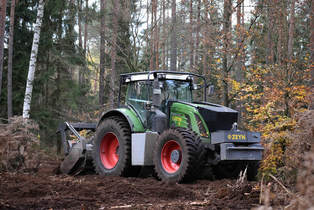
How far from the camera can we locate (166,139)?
29.2 feet

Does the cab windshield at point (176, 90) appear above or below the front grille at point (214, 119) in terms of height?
above

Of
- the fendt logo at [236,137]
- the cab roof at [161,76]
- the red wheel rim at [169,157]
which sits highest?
the cab roof at [161,76]

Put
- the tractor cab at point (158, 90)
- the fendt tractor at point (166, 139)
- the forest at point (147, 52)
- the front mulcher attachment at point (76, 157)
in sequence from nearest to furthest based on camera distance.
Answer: the fendt tractor at point (166, 139), the tractor cab at point (158, 90), the front mulcher attachment at point (76, 157), the forest at point (147, 52)

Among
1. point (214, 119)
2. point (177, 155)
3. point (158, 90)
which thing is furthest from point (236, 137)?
point (158, 90)

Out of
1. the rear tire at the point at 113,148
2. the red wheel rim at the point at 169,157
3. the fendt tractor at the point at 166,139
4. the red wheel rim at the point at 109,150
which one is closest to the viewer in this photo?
the fendt tractor at the point at 166,139

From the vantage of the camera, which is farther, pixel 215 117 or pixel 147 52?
pixel 147 52

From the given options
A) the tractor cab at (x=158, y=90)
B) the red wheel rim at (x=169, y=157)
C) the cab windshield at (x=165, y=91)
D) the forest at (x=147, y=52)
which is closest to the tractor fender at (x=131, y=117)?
the tractor cab at (x=158, y=90)

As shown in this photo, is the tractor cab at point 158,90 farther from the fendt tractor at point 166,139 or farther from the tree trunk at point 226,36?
the tree trunk at point 226,36

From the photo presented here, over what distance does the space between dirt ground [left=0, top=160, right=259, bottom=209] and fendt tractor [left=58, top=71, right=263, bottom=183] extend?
944 mm

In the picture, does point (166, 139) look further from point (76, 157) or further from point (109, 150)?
point (76, 157)

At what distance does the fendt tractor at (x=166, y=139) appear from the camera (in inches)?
337

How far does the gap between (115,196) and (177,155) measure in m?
2.43

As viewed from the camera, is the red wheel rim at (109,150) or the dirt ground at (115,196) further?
the red wheel rim at (109,150)

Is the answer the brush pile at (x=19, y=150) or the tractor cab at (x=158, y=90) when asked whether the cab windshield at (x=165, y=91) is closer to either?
the tractor cab at (x=158, y=90)
